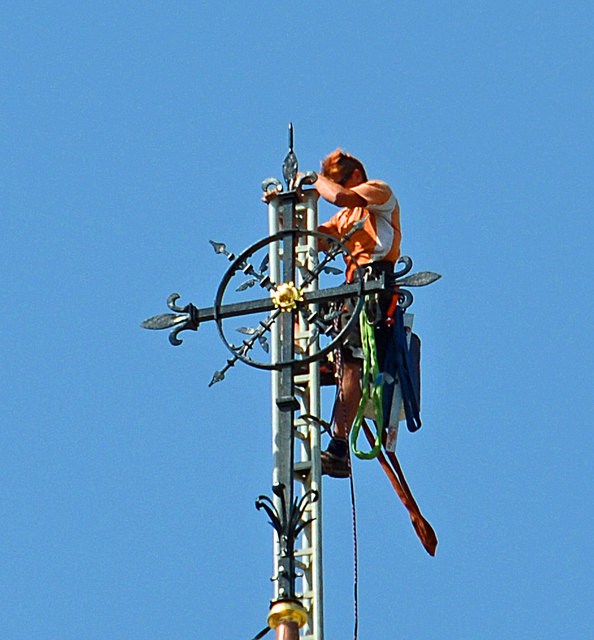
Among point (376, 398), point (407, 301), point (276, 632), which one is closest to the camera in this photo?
point (276, 632)

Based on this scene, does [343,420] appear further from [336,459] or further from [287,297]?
[287,297]

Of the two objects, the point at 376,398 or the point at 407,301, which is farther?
the point at 376,398

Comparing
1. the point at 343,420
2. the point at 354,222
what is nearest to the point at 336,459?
the point at 343,420

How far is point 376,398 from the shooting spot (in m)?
25.6

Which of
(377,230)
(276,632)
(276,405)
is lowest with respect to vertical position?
(276,632)

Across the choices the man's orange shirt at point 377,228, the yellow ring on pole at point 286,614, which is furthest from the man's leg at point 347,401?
the yellow ring on pole at point 286,614

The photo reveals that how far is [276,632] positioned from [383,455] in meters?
3.74

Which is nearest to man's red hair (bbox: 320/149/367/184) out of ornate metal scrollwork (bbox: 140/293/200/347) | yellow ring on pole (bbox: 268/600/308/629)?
ornate metal scrollwork (bbox: 140/293/200/347)

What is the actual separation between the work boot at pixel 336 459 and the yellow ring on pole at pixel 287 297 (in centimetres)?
162

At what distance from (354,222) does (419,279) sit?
8.64ft

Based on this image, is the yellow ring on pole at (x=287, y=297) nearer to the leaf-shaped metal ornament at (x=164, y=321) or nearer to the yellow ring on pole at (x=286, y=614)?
the leaf-shaped metal ornament at (x=164, y=321)

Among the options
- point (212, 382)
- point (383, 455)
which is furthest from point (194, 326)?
point (383, 455)

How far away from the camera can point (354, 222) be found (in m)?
26.4

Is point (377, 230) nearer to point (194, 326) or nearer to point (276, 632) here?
point (194, 326)
